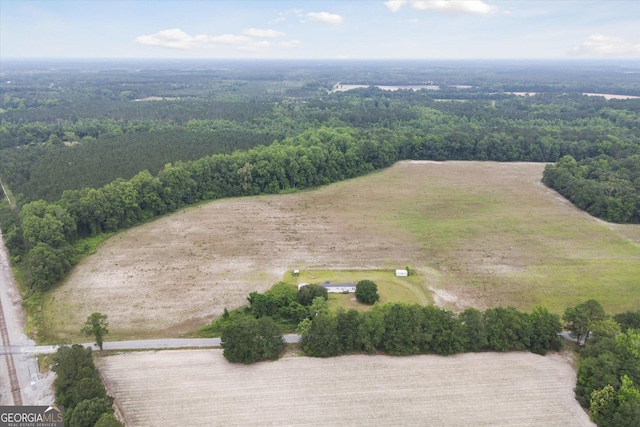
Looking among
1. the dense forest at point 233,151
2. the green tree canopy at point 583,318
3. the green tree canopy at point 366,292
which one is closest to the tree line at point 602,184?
the dense forest at point 233,151

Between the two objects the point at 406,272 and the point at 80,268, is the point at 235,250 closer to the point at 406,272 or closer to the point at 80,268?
the point at 80,268

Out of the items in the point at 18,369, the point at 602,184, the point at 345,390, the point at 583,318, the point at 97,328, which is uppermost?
the point at 602,184

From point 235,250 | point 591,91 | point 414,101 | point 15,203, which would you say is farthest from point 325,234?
point 591,91

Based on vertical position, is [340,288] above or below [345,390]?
above

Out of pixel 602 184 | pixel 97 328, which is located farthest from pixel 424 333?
pixel 602 184

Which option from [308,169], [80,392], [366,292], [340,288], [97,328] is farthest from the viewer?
[308,169]

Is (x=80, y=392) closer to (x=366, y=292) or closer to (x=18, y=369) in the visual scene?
(x=18, y=369)
